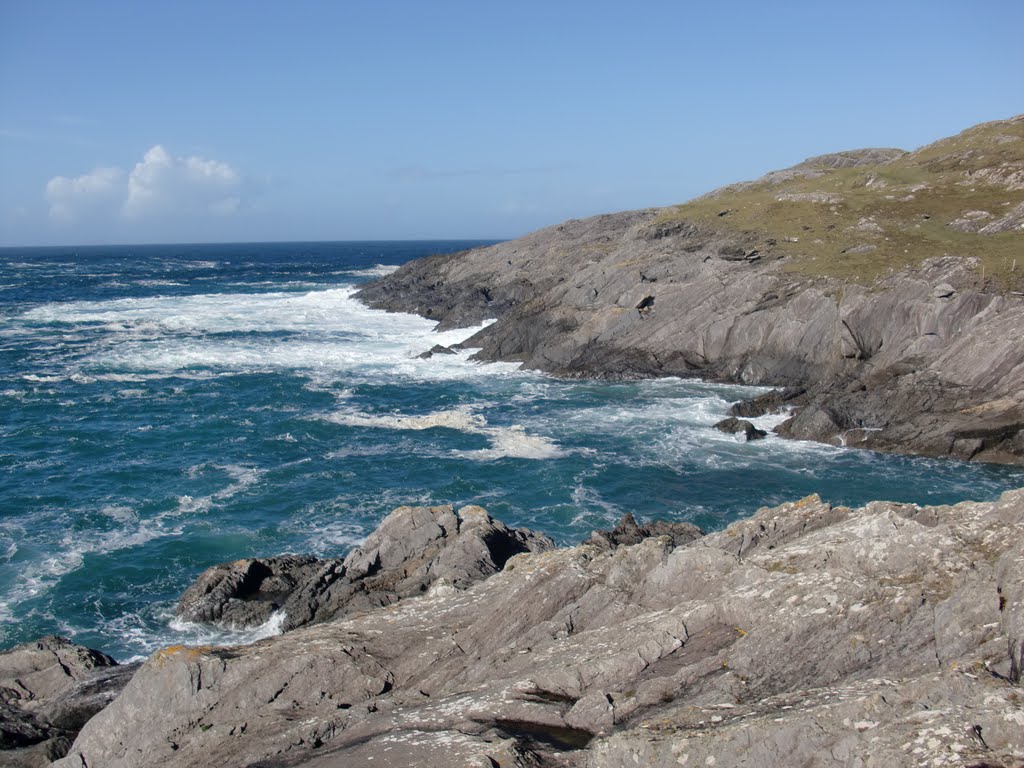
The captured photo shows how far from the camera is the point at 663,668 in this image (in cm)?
1430

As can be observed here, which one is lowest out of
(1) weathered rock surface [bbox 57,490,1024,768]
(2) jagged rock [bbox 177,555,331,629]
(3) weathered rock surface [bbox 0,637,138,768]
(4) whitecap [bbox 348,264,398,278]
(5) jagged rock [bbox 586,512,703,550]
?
(2) jagged rock [bbox 177,555,331,629]

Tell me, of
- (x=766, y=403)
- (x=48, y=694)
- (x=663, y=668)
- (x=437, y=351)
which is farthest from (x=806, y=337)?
(x=48, y=694)

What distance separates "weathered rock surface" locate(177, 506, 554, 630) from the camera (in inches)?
990

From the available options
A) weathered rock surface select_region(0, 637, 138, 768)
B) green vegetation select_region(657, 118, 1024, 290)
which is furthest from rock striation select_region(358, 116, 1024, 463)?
weathered rock surface select_region(0, 637, 138, 768)

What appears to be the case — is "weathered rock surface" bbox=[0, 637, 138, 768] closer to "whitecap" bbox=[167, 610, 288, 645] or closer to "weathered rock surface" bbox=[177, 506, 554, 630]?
"whitecap" bbox=[167, 610, 288, 645]

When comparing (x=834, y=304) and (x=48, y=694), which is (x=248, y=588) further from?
(x=834, y=304)

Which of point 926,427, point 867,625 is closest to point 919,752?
point 867,625

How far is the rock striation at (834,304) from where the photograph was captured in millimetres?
47688

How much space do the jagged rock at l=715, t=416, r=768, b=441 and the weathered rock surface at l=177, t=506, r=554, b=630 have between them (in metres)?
24.2

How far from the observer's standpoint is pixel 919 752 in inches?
381

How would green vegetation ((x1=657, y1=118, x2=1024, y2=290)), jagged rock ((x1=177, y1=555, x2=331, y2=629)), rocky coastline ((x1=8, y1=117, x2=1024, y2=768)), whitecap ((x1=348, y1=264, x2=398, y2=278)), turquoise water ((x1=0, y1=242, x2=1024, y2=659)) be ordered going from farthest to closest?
whitecap ((x1=348, y1=264, x2=398, y2=278)) → green vegetation ((x1=657, y1=118, x2=1024, y2=290)) → turquoise water ((x1=0, y1=242, x2=1024, y2=659)) → jagged rock ((x1=177, y1=555, x2=331, y2=629)) → rocky coastline ((x1=8, y1=117, x2=1024, y2=768))

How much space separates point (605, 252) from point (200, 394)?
50551 millimetres

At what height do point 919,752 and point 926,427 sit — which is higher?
point 919,752

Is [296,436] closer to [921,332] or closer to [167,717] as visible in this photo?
[167,717]
